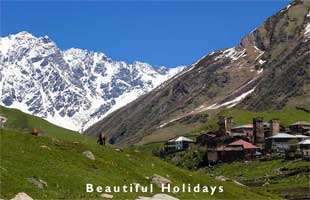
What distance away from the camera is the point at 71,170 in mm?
57688

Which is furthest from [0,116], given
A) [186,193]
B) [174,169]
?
[186,193]

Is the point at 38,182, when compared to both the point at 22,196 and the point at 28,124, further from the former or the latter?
the point at 28,124

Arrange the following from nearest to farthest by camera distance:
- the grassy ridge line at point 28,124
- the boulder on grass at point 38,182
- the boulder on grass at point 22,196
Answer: the boulder on grass at point 22,196, the boulder on grass at point 38,182, the grassy ridge line at point 28,124

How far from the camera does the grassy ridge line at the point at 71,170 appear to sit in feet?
170

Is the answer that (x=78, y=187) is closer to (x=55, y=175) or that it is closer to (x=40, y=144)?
(x=55, y=175)

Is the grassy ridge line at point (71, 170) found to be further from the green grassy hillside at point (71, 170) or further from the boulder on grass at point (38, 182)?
the boulder on grass at point (38, 182)

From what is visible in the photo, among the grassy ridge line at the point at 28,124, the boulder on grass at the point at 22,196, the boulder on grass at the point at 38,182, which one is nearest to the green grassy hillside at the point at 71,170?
the boulder on grass at the point at 38,182

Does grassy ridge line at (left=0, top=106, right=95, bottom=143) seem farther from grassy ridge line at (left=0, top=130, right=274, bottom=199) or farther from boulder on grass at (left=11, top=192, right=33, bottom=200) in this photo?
boulder on grass at (left=11, top=192, right=33, bottom=200)

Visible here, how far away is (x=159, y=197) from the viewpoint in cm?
5572

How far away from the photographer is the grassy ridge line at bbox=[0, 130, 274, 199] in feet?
170

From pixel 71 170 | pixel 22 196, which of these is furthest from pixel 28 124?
pixel 22 196

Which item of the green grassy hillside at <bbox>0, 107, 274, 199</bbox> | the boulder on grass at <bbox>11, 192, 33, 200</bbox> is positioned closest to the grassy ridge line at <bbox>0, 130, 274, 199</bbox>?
the green grassy hillside at <bbox>0, 107, 274, 199</bbox>

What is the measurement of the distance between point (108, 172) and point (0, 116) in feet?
273

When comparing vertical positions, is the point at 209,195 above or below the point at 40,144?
below
